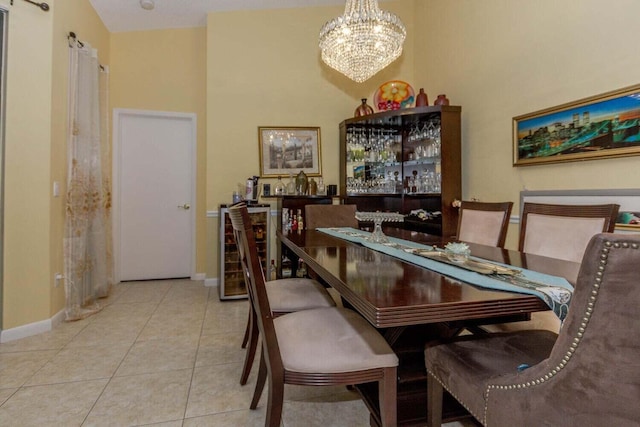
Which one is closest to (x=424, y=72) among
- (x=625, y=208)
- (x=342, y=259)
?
(x=625, y=208)

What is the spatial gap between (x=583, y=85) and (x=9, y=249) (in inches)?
171

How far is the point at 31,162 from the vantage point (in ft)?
8.16

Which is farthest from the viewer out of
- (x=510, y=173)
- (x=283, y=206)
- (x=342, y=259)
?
(x=283, y=206)

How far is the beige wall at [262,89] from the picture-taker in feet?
12.7

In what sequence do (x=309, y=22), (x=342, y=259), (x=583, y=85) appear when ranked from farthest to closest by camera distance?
(x=309, y=22), (x=583, y=85), (x=342, y=259)

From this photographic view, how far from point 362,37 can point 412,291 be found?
226 cm

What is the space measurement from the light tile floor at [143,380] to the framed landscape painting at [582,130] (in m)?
2.04

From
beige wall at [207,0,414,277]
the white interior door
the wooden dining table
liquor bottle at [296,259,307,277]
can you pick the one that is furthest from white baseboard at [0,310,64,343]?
liquor bottle at [296,259,307,277]

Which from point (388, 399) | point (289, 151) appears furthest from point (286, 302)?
point (289, 151)

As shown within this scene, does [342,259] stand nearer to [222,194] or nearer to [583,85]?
[583,85]

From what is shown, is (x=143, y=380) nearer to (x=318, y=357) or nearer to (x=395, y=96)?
(x=318, y=357)

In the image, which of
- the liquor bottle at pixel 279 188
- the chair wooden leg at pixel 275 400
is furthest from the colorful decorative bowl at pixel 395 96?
the chair wooden leg at pixel 275 400

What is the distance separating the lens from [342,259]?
1480 millimetres

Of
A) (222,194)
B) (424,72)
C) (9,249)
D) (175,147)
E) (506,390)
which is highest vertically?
(424,72)
